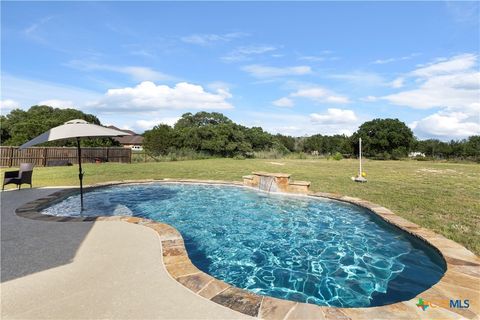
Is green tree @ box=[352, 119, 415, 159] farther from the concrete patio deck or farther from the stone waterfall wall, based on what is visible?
the concrete patio deck

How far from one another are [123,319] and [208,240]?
3.05 meters

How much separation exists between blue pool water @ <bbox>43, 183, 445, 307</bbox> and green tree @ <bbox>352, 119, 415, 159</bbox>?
3697cm

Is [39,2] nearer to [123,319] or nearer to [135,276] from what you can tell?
[135,276]

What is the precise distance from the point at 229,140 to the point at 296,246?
30256 mm

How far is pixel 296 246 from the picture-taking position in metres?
4.93

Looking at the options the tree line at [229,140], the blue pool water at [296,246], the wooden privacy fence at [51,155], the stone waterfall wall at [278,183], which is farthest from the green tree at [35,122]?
the blue pool water at [296,246]

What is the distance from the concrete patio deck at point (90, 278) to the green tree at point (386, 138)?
41.6 metres

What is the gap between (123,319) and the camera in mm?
2250

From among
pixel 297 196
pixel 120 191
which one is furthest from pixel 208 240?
pixel 120 191

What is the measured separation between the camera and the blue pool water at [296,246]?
3501 mm

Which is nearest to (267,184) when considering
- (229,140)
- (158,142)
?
(158,142)

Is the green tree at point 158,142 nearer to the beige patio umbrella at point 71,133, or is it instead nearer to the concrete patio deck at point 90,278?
the beige patio umbrella at point 71,133

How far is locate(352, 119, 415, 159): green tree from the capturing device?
3972 centimetres

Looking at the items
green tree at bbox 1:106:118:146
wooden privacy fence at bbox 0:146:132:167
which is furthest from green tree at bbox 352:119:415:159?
green tree at bbox 1:106:118:146
